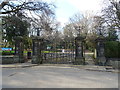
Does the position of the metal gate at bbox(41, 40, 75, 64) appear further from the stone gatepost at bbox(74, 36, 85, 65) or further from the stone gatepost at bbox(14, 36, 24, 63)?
the stone gatepost at bbox(14, 36, 24, 63)

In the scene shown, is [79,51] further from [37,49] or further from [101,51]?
[37,49]

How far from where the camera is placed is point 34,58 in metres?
15.6

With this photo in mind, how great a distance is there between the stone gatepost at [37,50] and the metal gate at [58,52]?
19.1 inches

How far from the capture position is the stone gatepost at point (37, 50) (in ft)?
50.9

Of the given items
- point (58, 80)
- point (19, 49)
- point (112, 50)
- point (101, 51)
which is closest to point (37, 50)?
point (19, 49)

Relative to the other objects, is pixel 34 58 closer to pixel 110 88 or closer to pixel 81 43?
pixel 81 43

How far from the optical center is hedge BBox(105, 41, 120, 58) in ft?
46.1

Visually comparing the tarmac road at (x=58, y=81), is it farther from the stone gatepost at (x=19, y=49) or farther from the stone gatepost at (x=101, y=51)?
the stone gatepost at (x=19, y=49)

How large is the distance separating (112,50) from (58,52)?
618 cm

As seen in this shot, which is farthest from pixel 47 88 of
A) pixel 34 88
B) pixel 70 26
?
pixel 70 26

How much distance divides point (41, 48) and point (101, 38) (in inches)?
276

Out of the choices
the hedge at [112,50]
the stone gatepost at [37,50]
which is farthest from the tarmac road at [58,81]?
the stone gatepost at [37,50]

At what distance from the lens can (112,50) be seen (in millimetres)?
14273

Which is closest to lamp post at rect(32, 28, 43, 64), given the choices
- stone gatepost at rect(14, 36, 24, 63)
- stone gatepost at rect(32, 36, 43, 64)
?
stone gatepost at rect(32, 36, 43, 64)
